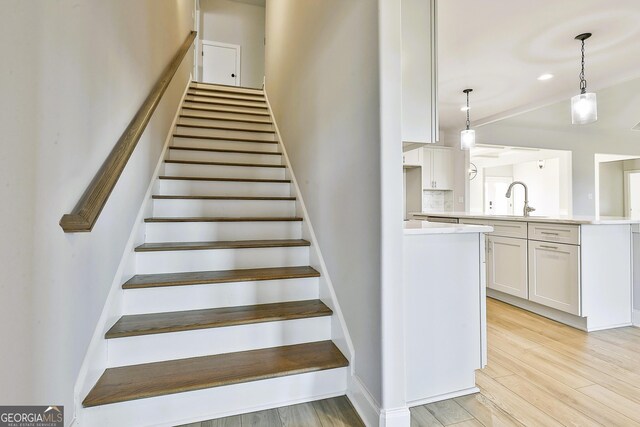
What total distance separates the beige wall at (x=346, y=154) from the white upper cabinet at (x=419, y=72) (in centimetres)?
24

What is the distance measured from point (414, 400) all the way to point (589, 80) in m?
4.37

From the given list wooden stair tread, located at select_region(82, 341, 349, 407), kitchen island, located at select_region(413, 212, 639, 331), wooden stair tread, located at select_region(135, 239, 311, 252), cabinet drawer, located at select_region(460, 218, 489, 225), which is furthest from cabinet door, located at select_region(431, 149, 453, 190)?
wooden stair tread, located at select_region(82, 341, 349, 407)

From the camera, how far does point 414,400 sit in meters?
1.53

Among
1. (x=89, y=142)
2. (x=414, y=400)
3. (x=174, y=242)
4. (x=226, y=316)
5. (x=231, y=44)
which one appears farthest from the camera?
(x=231, y=44)

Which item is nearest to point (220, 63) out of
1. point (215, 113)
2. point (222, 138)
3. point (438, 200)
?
point (215, 113)

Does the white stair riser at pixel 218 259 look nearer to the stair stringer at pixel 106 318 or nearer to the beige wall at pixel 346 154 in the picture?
the stair stringer at pixel 106 318

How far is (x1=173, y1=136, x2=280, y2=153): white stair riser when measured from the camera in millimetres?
3059

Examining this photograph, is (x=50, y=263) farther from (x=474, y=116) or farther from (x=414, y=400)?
(x=474, y=116)

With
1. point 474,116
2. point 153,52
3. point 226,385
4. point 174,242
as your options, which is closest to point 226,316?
point 226,385

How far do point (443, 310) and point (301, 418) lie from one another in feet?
2.80

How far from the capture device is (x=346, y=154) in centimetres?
161

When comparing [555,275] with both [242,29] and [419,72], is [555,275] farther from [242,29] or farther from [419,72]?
[242,29]

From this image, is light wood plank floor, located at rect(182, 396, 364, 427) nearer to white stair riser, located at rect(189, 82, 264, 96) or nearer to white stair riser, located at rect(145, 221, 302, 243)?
white stair riser, located at rect(145, 221, 302, 243)

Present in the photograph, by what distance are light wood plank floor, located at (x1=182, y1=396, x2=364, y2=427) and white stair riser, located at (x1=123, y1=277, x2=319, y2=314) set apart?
0.58 meters
